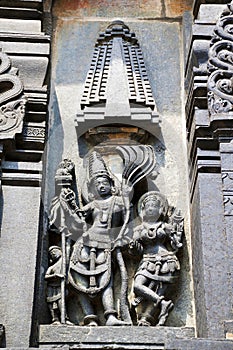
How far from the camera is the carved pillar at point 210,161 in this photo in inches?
178

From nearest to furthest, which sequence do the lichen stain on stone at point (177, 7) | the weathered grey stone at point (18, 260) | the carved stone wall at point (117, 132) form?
the weathered grey stone at point (18, 260), the carved stone wall at point (117, 132), the lichen stain on stone at point (177, 7)

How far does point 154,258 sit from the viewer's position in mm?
4855

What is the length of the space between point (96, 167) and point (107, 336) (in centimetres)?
125

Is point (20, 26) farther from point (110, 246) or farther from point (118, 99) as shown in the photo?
point (110, 246)

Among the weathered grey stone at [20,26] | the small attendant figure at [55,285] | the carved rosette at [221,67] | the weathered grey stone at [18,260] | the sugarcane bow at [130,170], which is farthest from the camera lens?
the weathered grey stone at [20,26]

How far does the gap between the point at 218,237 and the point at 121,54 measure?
191 centimetres

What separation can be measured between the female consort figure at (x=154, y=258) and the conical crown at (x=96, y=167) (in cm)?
32

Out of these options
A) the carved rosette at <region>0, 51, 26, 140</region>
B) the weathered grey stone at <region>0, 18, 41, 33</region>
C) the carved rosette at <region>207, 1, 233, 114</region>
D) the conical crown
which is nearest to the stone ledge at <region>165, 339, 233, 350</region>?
the conical crown

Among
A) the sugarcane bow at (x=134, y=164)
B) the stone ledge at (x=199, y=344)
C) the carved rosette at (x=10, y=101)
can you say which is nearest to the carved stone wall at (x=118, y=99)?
the sugarcane bow at (x=134, y=164)

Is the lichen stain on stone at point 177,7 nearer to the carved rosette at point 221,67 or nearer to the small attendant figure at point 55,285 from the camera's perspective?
the carved rosette at point 221,67

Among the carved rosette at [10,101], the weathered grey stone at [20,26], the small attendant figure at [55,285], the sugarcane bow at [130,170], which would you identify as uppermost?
the weathered grey stone at [20,26]

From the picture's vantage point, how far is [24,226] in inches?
188

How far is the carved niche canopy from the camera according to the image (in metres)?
5.52

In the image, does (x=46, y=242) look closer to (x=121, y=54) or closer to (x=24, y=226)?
(x=24, y=226)
